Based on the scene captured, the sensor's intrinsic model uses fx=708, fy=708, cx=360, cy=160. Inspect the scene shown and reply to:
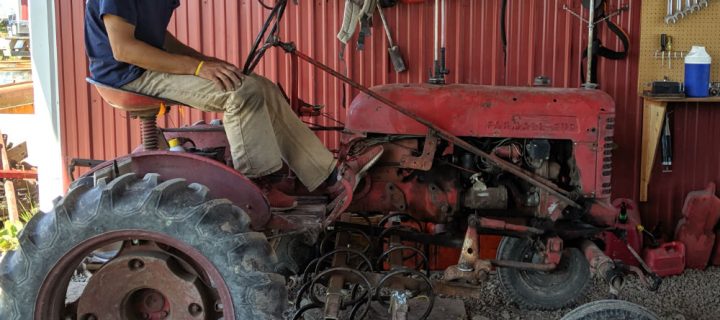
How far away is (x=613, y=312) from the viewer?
3.00 meters

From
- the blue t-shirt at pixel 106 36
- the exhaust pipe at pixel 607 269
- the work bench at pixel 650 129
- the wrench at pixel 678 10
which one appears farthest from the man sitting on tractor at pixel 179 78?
the wrench at pixel 678 10

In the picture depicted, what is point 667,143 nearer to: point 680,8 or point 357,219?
point 680,8

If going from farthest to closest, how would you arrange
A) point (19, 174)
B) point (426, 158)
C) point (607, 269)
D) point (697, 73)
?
point (19, 174)
point (697, 73)
point (426, 158)
point (607, 269)

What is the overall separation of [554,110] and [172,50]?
2.02 meters

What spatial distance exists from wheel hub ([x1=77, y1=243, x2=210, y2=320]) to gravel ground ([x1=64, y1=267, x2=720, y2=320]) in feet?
4.13

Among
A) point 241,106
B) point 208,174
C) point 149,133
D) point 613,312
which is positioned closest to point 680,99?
point 613,312

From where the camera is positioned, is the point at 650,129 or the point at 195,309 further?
the point at 650,129

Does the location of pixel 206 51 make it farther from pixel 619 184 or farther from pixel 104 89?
pixel 619 184

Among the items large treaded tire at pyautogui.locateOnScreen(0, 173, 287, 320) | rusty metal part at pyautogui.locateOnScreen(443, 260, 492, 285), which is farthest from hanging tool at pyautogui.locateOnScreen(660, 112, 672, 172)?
large treaded tire at pyautogui.locateOnScreen(0, 173, 287, 320)

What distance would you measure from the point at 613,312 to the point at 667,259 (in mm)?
2080

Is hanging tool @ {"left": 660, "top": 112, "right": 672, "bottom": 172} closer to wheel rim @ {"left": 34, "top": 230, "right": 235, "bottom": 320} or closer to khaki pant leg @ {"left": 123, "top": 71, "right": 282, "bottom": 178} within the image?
khaki pant leg @ {"left": 123, "top": 71, "right": 282, "bottom": 178}

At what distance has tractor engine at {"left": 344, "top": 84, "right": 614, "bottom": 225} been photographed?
3.63 metres

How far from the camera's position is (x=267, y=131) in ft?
10.3

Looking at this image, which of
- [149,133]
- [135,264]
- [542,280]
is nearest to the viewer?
[135,264]
